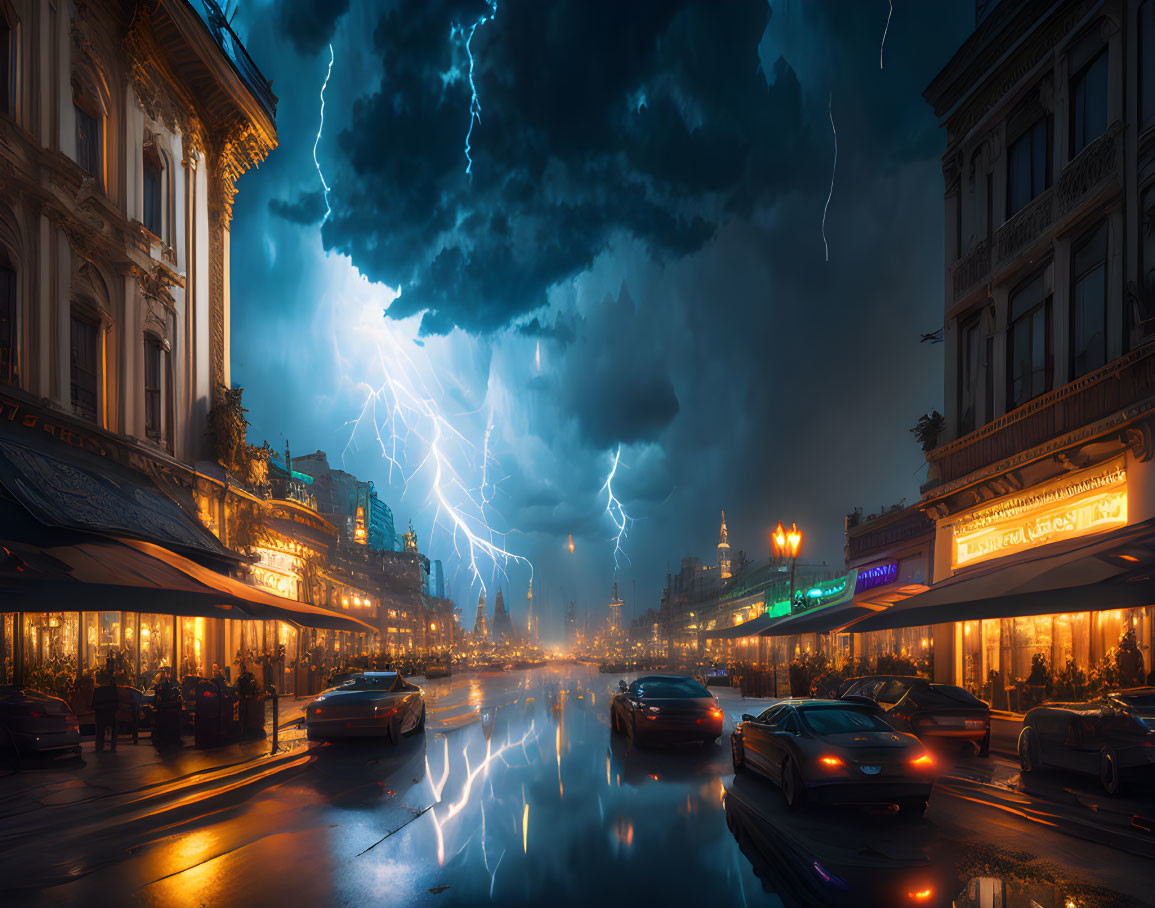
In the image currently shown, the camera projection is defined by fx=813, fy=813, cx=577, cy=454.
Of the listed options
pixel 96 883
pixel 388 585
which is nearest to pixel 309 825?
pixel 96 883

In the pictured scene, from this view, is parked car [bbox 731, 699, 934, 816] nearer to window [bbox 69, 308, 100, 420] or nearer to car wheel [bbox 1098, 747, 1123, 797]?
car wheel [bbox 1098, 747, 1123, 797]

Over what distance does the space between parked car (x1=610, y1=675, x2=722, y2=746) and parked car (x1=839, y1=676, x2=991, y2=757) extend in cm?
273

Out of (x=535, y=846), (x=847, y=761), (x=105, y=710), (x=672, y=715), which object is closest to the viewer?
(x=535, y=846)

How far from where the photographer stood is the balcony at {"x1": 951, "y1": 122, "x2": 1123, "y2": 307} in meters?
17.7

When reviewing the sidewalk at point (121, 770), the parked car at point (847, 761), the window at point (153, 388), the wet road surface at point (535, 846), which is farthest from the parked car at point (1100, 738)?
the window at point (153, 388)

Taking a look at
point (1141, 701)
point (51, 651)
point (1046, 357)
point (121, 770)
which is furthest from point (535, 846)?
point (1046, 357)

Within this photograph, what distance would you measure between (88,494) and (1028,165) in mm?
24263

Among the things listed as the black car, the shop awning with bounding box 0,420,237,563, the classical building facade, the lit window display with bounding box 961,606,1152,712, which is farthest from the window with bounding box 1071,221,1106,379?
the shop awning with bounding box 0,420,237,563

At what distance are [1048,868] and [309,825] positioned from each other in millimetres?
7386

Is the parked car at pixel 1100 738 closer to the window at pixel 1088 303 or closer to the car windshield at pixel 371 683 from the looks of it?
the window at pixel 1088 303

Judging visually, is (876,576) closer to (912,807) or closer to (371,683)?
(371,683)

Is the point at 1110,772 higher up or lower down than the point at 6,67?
lower down

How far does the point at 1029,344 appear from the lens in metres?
21.4

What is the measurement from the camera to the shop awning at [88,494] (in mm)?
14555
